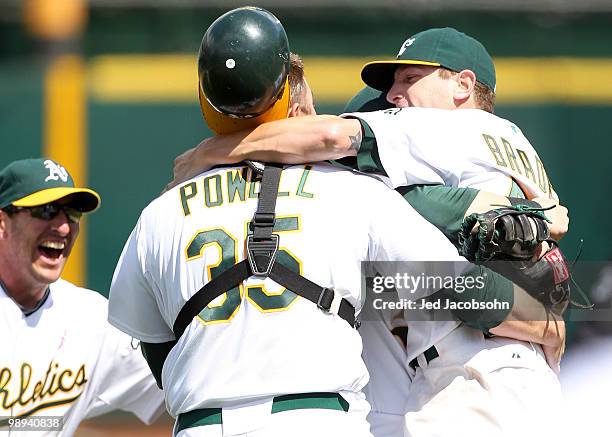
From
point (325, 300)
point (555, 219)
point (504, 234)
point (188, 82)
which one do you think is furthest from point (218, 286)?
point (188, 82)

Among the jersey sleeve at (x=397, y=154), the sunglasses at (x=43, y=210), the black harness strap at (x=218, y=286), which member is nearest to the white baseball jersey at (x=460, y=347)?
the jersey sleeve at (x=397, y=154)

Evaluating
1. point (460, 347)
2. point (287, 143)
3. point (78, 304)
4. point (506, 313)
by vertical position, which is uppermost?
point (287, 143)

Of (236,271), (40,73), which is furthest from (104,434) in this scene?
(236,271)

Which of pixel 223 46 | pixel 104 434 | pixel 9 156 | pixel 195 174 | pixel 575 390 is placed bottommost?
pixel 104 434

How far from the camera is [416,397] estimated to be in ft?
11.7

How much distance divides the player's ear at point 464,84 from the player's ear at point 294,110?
0.67 meters

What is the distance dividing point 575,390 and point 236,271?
2791 mm

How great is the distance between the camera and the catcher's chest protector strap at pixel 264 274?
9.77 feet

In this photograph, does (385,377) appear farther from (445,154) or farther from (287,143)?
(287,143)

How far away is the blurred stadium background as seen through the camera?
9492 millimetres

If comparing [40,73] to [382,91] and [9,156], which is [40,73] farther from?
[382,91]

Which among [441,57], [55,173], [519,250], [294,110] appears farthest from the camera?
[55,173]

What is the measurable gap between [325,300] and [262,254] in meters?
0.23

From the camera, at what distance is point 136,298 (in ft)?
10.8
